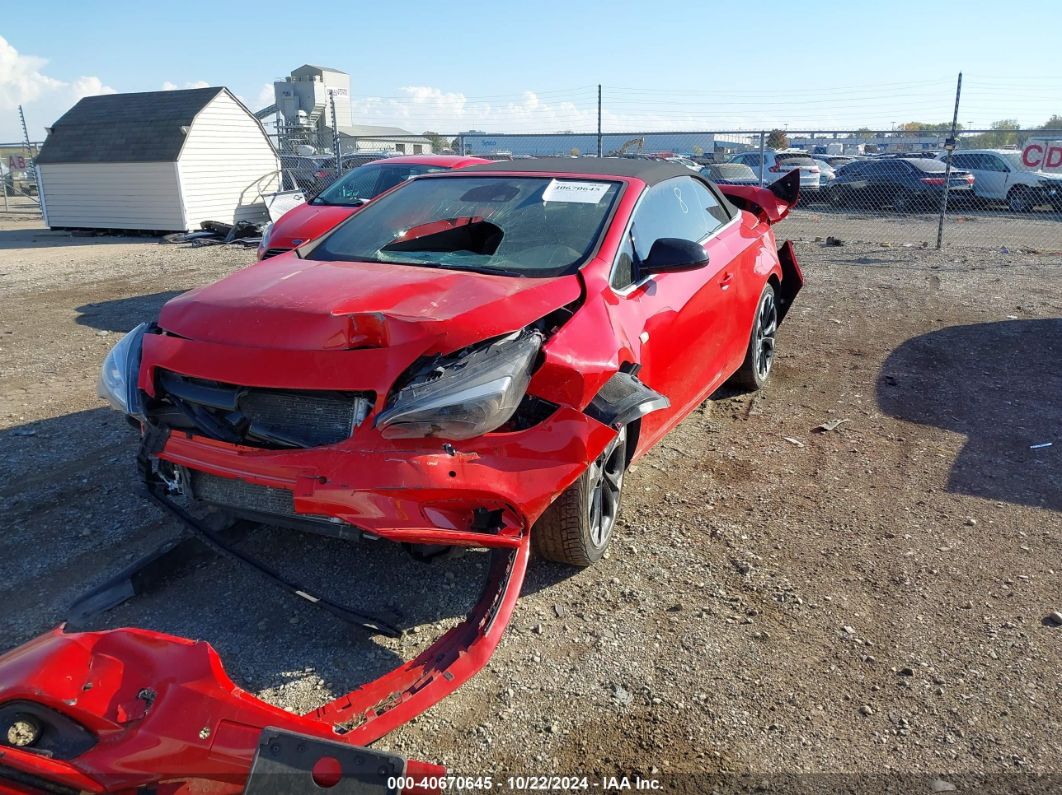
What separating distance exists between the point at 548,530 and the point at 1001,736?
1673mm

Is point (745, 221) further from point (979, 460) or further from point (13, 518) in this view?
point (13, 518)

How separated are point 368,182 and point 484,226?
21.4 ft

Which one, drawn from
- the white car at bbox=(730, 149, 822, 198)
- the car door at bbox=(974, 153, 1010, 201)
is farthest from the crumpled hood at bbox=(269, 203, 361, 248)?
the car door at bbox=(974, 153, 1010, 201)

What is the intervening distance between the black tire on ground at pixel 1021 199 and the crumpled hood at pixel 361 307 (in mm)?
19058

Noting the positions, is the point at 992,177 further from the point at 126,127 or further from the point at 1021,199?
A: the point at 126,127

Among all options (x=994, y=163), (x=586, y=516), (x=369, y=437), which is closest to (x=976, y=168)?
(x=994, y=163)

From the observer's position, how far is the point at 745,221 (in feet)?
18.2

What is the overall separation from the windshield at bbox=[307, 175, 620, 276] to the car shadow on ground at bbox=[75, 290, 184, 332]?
4.54 meters

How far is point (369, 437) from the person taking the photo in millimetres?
2625

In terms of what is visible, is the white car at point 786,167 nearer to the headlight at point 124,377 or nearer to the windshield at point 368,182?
the windshield at point 368,182

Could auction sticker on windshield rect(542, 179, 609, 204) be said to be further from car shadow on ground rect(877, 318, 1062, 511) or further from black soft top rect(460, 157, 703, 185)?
car shadow on ground rect(877, 318, 1062, 511)

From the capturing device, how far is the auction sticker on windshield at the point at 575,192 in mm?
3977

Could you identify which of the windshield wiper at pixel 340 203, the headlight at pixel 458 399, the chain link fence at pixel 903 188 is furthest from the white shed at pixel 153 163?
the headlight at pixel 458 399

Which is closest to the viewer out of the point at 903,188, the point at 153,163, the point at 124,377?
the point at 124,377
